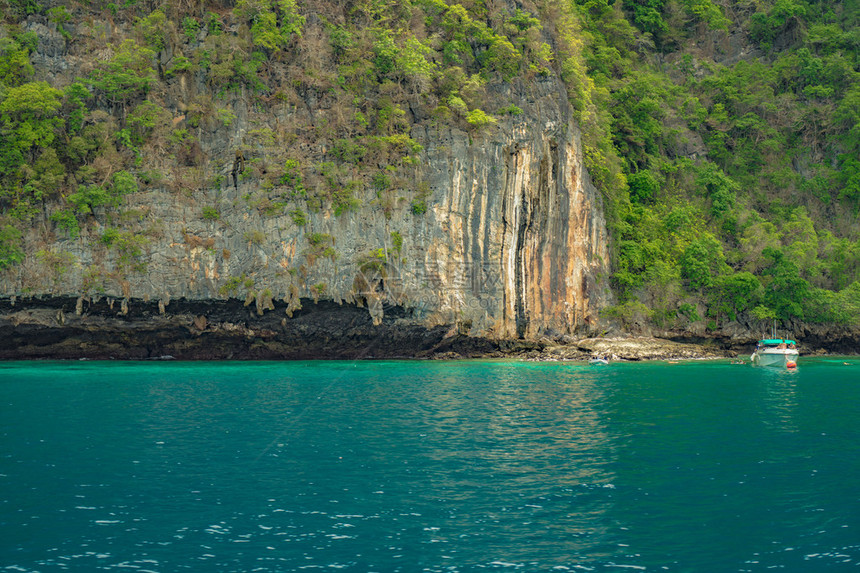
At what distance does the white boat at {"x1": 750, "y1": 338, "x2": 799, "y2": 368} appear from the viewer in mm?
40438

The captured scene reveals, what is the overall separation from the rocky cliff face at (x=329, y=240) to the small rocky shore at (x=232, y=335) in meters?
0.48

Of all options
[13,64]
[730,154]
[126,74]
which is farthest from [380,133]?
[730,154]

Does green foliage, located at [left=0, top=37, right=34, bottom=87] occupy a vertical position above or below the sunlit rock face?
above

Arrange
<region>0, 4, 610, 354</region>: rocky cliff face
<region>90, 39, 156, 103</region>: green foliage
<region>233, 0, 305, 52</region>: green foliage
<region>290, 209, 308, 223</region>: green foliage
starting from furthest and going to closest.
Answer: <region>233, 0, 305, 52</region>: green foliage → <region>90, 39, 156, 103</region>: green foliage → <region>290, 209, 308, 223</region>: green foliage → <region>0, 4, 610, 354</region>: rocky cliff face

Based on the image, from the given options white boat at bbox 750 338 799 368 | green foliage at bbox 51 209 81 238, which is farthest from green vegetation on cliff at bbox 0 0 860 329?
white boat at bbox 750 338 799 368

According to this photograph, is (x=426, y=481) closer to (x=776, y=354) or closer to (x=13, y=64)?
(x=776, y=354)

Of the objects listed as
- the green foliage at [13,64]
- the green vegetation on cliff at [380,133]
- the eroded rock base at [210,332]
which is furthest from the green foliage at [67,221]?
the green foliage at [13,64]

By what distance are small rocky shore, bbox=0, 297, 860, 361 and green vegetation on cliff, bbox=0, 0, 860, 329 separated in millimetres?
2463

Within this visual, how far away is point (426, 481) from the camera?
45.6 ft

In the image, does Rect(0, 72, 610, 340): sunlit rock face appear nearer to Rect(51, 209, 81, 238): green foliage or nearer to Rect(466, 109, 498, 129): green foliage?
Rect(466, 109, 498, 129): green foliage

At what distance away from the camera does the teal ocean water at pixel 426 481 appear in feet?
33.3

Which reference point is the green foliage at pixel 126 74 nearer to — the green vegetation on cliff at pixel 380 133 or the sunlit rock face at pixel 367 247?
the green vegetation on cliff at pixel 380 133

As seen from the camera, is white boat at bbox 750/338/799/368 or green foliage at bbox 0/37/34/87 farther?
green foliage at bbox 0/37/34/87

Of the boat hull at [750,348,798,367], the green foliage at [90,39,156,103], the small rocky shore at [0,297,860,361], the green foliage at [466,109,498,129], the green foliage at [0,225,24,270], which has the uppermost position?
the green foliage at [90,39,156,103]
